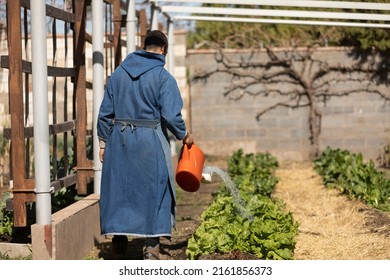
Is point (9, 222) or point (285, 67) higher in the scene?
point (285, 67)

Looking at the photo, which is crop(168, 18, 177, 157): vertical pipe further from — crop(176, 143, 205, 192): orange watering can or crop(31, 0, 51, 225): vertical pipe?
crop(31, 0, 51, 225): vertical pipe

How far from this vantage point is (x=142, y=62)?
6004 millimetres

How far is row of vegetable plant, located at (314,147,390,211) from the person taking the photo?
29.6 ft

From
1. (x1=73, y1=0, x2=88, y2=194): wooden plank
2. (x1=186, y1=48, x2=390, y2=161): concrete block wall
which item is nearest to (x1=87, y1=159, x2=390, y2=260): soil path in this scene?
(x1=73, y1=0, x2=88, y2=194): wooden plank

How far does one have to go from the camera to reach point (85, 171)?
24.9ft

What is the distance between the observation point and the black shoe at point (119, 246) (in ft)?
20.9

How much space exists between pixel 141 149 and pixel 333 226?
2846mm

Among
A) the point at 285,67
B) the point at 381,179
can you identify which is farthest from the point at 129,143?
the point at 285,67

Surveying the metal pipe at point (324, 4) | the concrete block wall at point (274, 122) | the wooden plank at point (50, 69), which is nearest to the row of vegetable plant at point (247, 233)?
the wooden plank at point (50, 69)

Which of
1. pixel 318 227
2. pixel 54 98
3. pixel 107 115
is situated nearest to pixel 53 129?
pixel 54 98

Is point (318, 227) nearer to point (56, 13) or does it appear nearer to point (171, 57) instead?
point (56, 13)
